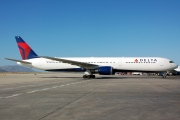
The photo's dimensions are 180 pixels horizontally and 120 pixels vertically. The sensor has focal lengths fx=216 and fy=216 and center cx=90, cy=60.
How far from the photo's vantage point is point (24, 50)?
3756 cm

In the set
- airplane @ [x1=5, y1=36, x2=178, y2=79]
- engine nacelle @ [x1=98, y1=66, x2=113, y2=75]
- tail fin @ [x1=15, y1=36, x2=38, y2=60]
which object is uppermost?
tail fin @ [x1=15, y1=36, x2=38, y2=60]

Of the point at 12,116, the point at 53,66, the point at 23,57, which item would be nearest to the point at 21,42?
the point at 23,57

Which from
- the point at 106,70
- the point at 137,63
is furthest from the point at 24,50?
the point at 137,63

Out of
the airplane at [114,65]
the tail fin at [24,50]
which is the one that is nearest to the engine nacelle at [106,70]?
the airplane at [114,65]

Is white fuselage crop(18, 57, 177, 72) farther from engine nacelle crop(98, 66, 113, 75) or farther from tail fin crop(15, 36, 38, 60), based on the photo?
tail fin crop(15, 36, 38, 60)

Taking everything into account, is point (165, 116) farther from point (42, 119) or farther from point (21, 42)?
point (21, 42)

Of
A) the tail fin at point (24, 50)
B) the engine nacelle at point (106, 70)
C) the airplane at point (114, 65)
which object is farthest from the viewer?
the tail fin at point (24, 50)

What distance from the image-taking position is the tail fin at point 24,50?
37.5 m

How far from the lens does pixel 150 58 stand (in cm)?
3334

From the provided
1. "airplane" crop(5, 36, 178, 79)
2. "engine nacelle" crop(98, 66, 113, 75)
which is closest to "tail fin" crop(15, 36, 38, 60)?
"airplane" crop(5, 36, 178, 79)

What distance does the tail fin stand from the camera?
3747 centimetres

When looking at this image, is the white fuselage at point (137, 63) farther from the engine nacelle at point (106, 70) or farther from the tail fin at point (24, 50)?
the tail fin at point (24, 50)

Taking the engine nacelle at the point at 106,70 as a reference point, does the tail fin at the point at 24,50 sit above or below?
above

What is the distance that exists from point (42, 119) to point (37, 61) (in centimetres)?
3180
